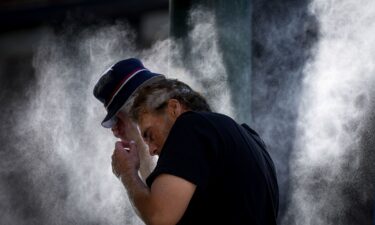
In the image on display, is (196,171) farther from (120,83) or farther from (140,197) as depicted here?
(120,83)

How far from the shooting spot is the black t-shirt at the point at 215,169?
2.07 metres

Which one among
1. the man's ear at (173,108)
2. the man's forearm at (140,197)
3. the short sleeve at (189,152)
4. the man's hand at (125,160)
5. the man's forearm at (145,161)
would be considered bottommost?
the man's forearm at (145,161)

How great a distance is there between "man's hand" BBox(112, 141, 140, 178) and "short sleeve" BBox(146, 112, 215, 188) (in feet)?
0.66

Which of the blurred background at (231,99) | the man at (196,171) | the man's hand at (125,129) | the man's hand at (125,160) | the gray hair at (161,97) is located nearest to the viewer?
the man at (196,171)

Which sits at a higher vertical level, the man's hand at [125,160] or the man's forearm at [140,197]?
the man's hand at [125,160]

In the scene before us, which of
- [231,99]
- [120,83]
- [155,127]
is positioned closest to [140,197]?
[155,127]

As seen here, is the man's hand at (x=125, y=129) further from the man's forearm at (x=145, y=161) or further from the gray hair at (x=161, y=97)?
the gray hair at (x=161, y=97)

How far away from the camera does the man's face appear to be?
7.95 feet

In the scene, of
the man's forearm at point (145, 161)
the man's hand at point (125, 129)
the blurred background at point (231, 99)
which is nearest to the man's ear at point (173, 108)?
the man's hand at point (125, 129)

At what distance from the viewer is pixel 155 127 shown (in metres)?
2.43

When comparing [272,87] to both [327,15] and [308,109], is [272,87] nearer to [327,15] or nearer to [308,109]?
[308,109]

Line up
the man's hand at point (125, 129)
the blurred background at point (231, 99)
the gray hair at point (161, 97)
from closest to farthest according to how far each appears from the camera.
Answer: the gray hair at point (161, 97) → the man's hand at point (125, 129) → the blurred background at point (231, 99)

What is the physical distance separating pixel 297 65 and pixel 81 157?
4.69 ft

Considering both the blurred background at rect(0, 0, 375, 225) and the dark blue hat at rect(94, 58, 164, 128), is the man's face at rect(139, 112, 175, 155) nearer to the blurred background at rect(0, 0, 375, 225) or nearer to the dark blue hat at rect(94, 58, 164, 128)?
the dark blue hat at rect(94, 58, 164, 128)
